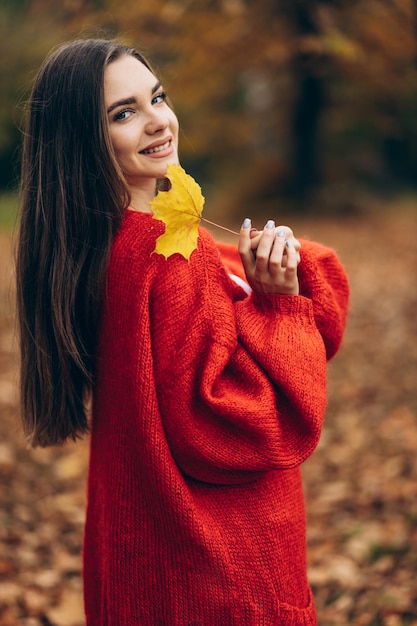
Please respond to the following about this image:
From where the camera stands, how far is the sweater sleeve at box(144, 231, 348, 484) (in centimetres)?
154

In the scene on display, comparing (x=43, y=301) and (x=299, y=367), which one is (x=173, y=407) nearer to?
(x=299, y=367)

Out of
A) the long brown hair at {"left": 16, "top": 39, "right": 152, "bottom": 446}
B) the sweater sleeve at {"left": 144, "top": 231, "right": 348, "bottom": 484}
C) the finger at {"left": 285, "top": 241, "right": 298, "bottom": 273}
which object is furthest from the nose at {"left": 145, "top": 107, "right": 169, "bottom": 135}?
the finger at {"left": 285, "top": 241, "right": 298, "bottom": 273}

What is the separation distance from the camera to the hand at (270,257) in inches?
61.2

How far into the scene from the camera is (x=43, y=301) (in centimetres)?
176

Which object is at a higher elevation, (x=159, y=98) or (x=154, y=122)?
(x=159, y=98)

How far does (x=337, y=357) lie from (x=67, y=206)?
4.86 meters

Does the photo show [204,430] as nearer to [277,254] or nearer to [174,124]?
[277,254]

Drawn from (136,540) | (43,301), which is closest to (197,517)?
(136,540)

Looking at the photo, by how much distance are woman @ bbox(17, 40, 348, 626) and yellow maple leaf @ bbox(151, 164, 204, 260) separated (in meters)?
0.07

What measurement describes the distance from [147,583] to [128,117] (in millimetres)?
1126

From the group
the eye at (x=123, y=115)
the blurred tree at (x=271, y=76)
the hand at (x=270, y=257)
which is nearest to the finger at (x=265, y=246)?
the hand at (x=270, y=257)

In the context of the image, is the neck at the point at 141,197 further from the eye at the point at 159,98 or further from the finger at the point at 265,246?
the finger at the point at 265,246

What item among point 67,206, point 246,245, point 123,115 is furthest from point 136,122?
point 246,245

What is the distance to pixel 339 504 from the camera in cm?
376
